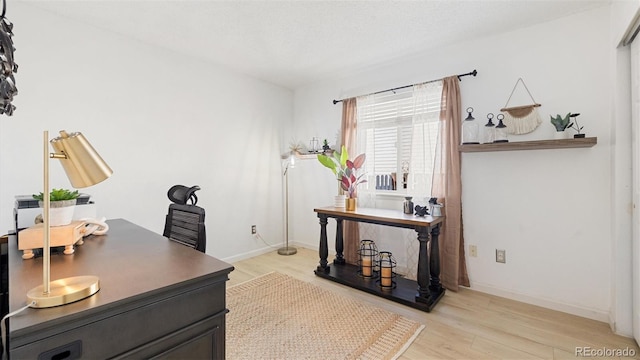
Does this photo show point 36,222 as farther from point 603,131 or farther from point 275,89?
point 603,131

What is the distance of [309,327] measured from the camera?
2.14m

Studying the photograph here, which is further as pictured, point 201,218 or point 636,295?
point 636,295

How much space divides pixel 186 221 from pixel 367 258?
1.94 m

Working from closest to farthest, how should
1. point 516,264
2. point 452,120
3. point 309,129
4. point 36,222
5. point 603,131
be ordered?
1. point 36,222
2. point 603,131
3. point 516,264
4. point 452,120
5. point 309,129

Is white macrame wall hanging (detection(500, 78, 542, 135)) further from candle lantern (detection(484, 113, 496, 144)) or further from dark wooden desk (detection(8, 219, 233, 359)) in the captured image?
dark wooden desk (detection(8, 219, 233, 359))

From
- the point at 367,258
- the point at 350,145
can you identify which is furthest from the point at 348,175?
the point at 367,258

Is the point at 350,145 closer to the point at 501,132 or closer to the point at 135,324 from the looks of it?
the point at 501,132

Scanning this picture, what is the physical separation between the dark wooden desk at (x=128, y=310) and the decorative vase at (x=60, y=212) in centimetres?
19

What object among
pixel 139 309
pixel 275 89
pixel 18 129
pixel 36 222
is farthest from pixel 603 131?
pixel 18 129

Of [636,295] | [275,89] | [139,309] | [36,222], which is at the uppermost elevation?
[275,89]

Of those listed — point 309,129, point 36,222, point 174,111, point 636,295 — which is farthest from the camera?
point 309,129

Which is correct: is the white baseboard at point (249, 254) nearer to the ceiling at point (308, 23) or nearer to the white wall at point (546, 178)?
the ceiling at point (308, 23)

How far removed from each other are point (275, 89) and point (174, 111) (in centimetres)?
156

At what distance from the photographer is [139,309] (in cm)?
88
